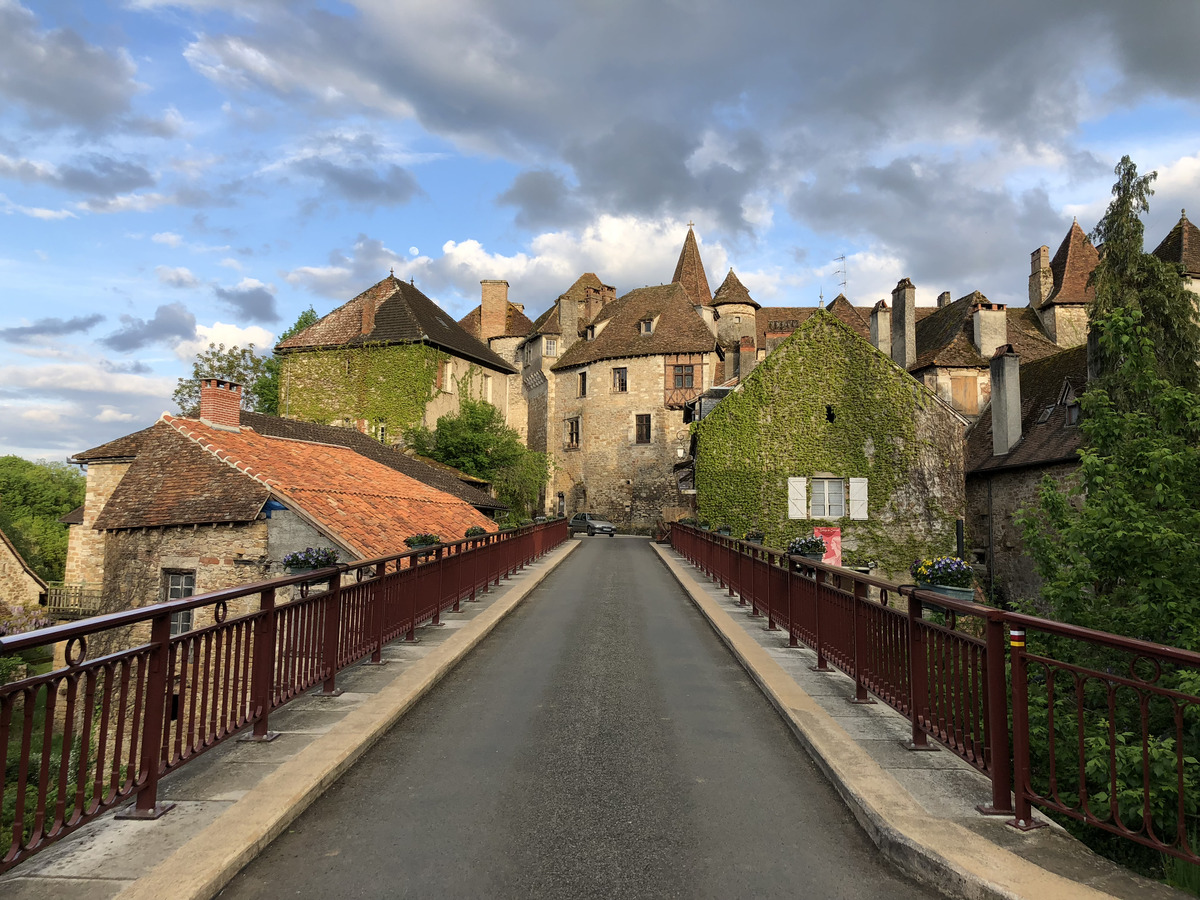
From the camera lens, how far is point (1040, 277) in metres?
41.2

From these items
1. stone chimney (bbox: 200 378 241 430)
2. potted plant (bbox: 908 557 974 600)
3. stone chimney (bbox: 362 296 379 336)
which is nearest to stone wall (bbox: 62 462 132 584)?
stone chimney (bbox: 200 378 241 430)

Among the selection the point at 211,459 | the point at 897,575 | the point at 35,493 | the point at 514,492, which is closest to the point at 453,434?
the point at 514,492

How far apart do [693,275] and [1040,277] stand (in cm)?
2450

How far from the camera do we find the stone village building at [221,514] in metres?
16.6

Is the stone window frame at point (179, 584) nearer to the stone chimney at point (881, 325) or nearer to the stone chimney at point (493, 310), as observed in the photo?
the stone chimney at point (881, 325)

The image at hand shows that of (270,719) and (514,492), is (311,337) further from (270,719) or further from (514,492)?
(270,719)

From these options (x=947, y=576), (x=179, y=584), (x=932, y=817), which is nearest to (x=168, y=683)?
(x=932, y=817)

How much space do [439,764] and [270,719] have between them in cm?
173

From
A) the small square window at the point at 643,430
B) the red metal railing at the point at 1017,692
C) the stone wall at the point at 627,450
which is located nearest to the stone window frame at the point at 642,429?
the small square window at the point at 643,430

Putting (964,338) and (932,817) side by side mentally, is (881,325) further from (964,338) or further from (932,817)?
(932,817)

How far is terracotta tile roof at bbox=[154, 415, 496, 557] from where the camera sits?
1667 cm

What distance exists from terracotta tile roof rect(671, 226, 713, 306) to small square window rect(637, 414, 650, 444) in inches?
480

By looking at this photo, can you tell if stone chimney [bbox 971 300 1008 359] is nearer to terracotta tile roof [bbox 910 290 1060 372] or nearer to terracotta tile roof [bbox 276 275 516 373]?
terracotta tile roof [bbox 910 290 1060 372]

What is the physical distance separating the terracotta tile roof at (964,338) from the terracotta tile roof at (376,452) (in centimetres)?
2263
